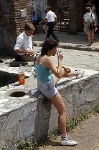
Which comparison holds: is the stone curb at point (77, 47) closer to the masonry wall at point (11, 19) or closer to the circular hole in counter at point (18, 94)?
the masonry wall at point (11, 19)

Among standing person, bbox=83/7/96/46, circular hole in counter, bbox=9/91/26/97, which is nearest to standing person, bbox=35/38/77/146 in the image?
circular hole in counter, bbox=9/91/26/97

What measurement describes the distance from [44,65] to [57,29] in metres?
13.0

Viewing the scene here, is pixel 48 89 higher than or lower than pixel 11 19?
lower

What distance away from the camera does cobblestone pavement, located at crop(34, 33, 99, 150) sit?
21.4ft

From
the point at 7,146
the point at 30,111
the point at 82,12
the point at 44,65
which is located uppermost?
the point at 82,12

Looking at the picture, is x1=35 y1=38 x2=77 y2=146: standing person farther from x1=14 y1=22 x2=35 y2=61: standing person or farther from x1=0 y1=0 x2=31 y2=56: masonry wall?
x1=0 y1=0 x2=31 y2=56: masonry wall

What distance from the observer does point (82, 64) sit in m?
11.1

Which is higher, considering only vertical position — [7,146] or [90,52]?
[90,52]

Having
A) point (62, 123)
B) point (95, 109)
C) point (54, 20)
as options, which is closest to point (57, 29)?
point (54, 20)

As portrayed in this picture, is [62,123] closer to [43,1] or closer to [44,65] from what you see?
[44,65]

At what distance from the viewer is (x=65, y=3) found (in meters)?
21.4

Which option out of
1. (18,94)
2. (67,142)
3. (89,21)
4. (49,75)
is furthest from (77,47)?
(67,142)

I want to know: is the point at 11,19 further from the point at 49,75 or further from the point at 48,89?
the point at 48,89

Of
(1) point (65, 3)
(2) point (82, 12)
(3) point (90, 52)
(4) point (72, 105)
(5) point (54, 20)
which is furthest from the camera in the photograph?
(1) point (65, 3)
